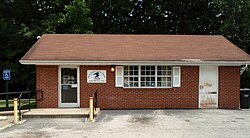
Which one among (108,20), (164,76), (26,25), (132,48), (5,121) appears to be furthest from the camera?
(108,20)

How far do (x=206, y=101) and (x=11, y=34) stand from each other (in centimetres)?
2134

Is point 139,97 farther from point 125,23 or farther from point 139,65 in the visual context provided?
point 125,23

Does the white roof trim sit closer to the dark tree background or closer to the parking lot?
the parking lot

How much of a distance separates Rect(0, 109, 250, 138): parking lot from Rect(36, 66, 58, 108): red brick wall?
8.83 ft

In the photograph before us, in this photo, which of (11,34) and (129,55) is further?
(11,34)

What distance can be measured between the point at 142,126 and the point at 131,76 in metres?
5.12

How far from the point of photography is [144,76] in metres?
16.1

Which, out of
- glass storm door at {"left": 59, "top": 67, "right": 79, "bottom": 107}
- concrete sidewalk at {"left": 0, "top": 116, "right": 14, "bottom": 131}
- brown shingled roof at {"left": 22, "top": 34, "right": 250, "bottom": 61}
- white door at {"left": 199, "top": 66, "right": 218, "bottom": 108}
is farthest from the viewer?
white door at {"left": 199, "top": 66, "right": 218, "bottom": 108}

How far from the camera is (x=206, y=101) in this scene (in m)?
16.3

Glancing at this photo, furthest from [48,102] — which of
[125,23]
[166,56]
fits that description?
[125,23]

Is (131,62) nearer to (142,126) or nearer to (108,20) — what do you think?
(142,126)

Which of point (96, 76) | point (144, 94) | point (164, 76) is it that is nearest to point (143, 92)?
point (144, 94)

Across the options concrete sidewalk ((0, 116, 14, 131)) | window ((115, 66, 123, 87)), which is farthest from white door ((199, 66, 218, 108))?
concrete sidewalk ((0, 116, 14, 131))

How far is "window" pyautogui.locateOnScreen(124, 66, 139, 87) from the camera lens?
1603 centimetres
